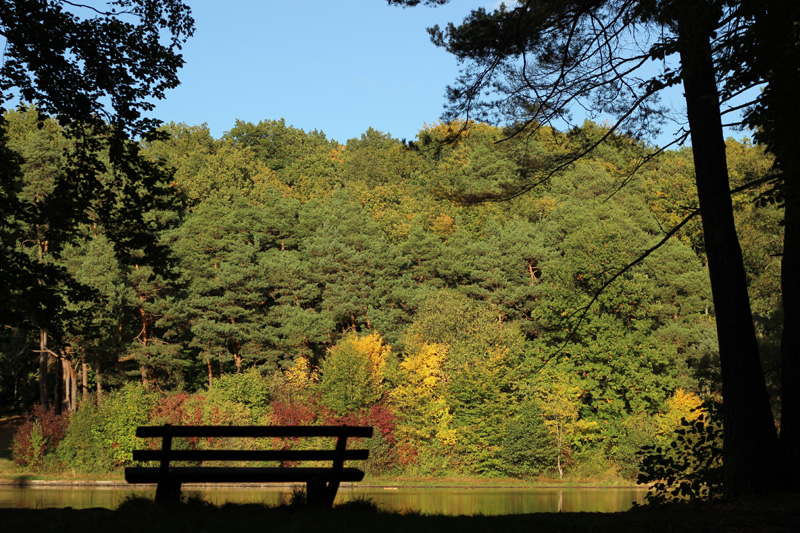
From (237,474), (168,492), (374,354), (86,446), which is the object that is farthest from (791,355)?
(86,446)

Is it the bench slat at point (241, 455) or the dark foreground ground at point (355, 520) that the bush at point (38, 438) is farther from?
the dark foreground ground at point (355, 520)

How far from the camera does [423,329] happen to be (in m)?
37.9

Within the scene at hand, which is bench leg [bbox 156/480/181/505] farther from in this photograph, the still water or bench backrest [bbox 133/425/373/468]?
the still water

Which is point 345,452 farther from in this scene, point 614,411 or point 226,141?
point 226,141

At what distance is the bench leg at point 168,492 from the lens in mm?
6516

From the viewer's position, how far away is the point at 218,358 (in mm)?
40531

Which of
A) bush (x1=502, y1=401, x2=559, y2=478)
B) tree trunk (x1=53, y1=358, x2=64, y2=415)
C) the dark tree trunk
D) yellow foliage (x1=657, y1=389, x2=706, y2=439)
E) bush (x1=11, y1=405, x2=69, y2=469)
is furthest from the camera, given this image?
tree trunk (x1=53, y1=358, x2=64, y2=415)

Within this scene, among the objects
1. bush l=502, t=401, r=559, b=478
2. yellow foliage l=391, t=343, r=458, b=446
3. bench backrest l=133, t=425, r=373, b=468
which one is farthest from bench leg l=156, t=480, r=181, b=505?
yellow foliage l=391, t=343, r=458, b=446

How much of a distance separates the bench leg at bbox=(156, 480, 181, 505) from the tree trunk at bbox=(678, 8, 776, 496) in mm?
4898

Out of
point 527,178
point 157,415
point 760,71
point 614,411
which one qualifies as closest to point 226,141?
point 157,415

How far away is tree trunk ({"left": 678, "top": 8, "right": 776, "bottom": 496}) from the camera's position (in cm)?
716

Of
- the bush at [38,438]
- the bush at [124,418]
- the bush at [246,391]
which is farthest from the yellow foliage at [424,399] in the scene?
the bush at [38,438]

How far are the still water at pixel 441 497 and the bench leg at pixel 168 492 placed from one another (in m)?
16.5

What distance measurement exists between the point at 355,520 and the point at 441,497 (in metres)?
23.3
